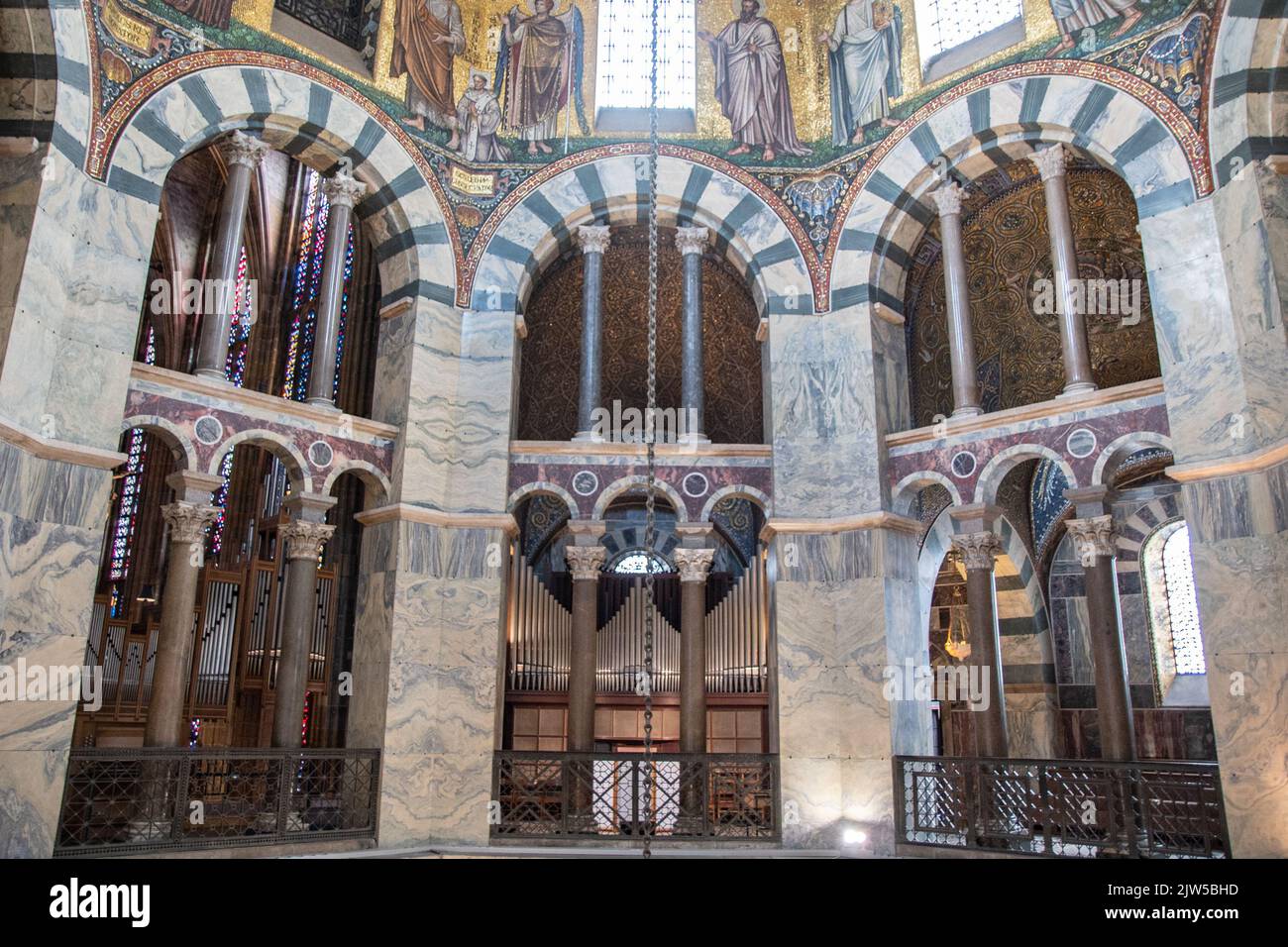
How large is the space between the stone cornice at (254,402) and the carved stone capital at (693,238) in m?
4.55

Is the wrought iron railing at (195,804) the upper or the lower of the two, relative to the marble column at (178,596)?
lower

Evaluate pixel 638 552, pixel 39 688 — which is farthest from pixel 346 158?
pixel 638 552

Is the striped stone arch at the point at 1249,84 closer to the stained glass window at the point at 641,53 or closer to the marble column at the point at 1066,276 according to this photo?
the marble column at the point at 1066,276

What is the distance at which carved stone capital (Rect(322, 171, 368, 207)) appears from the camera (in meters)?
12.5

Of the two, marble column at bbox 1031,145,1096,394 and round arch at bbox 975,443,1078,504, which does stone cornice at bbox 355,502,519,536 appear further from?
marble column at bbox 1031,145,1096,394

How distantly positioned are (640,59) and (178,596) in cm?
930

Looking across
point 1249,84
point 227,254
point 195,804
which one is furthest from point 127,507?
point 1249,84

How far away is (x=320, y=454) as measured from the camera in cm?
1177

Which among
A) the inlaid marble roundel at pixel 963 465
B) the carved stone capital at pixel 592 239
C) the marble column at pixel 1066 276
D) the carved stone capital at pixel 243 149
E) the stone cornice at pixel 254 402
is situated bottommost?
the inlaid marble roundel at pixel 963 465

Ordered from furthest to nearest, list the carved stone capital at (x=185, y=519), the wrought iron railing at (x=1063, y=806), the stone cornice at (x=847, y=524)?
the stone cornice at (x=847, y=524)
the carved stone capital at (x=185, y=519)
the wrought iron railing at (x=1063, y=806)

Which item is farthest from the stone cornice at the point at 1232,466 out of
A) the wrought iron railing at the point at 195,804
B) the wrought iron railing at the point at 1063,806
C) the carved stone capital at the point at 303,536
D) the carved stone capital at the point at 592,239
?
the carved stone capital at the point at 303,536

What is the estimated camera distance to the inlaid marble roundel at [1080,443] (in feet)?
35.9

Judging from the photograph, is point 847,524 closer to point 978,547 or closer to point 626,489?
point 978,547

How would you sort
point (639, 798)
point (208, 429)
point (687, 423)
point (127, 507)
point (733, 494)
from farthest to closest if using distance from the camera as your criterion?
point (127, 507) → point (687, 423) → point (733, 494) → point (639, 798) → point (208, 429)
